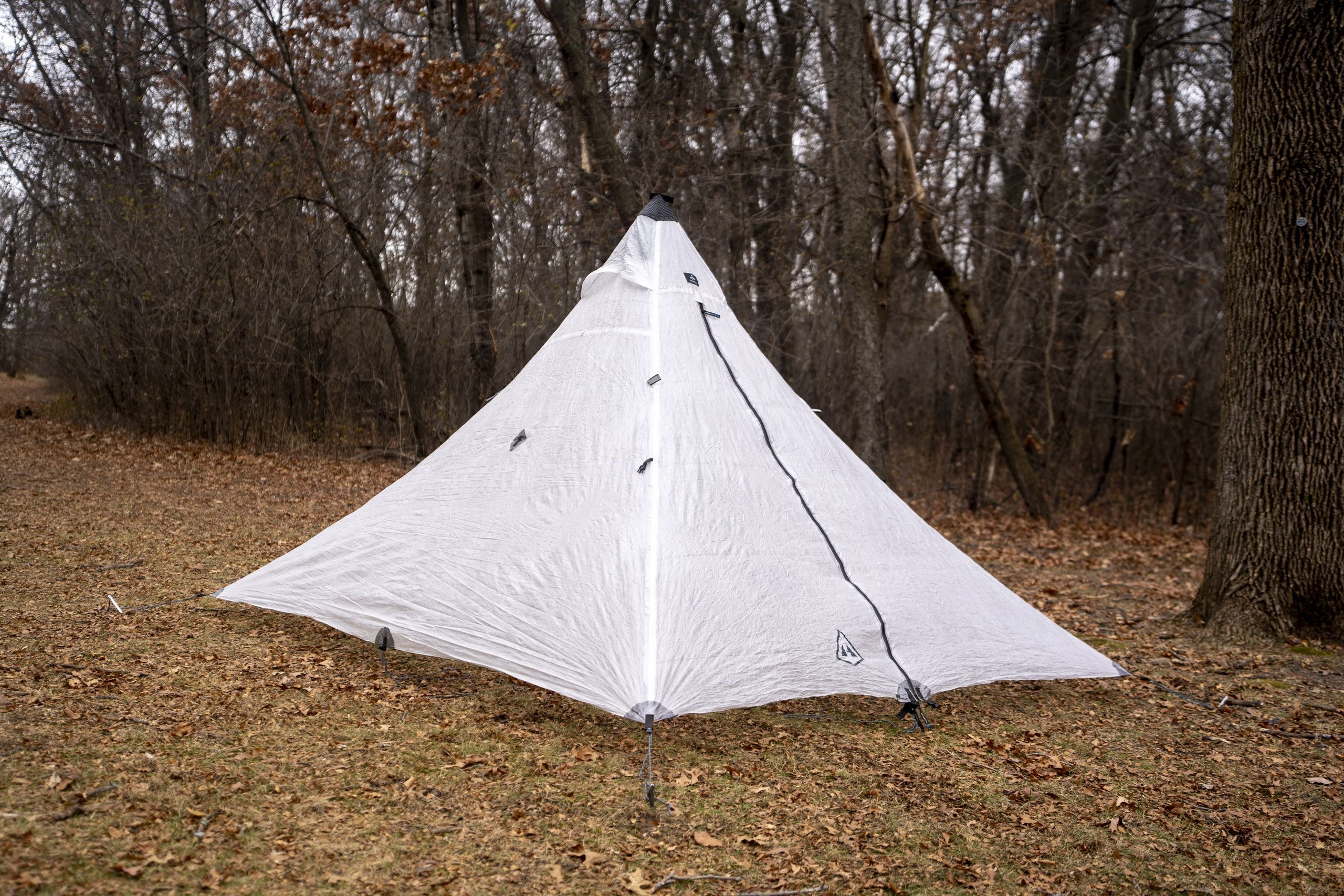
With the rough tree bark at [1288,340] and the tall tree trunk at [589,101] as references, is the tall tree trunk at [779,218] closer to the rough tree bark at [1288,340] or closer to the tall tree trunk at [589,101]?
the tall tree trunk at [589,101]

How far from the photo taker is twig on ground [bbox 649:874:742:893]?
2.69m

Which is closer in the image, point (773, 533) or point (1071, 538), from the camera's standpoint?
point (773, 533)

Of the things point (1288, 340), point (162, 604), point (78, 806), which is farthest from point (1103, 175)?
point (78, 806)

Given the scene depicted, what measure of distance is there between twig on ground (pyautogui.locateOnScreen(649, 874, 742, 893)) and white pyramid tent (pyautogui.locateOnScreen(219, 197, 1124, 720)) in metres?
0.62

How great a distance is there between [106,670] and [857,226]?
290 inches

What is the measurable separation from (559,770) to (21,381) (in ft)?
78.0

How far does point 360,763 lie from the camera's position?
3.24 meters

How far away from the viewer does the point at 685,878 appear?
272 centimetres

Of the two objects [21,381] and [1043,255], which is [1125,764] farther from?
[21,381]

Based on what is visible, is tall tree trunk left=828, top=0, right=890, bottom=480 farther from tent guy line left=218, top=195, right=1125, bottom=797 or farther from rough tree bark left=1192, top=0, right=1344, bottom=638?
tent guy line left=218, top=195, right=1125, bottom=797

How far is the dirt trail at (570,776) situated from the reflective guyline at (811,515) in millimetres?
293

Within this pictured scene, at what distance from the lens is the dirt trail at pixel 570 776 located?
8.79ft

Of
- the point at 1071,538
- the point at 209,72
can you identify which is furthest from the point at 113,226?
the point at 1071,538

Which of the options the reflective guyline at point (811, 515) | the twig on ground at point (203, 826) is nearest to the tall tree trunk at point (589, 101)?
the reflective guyline at point (811, 515)
